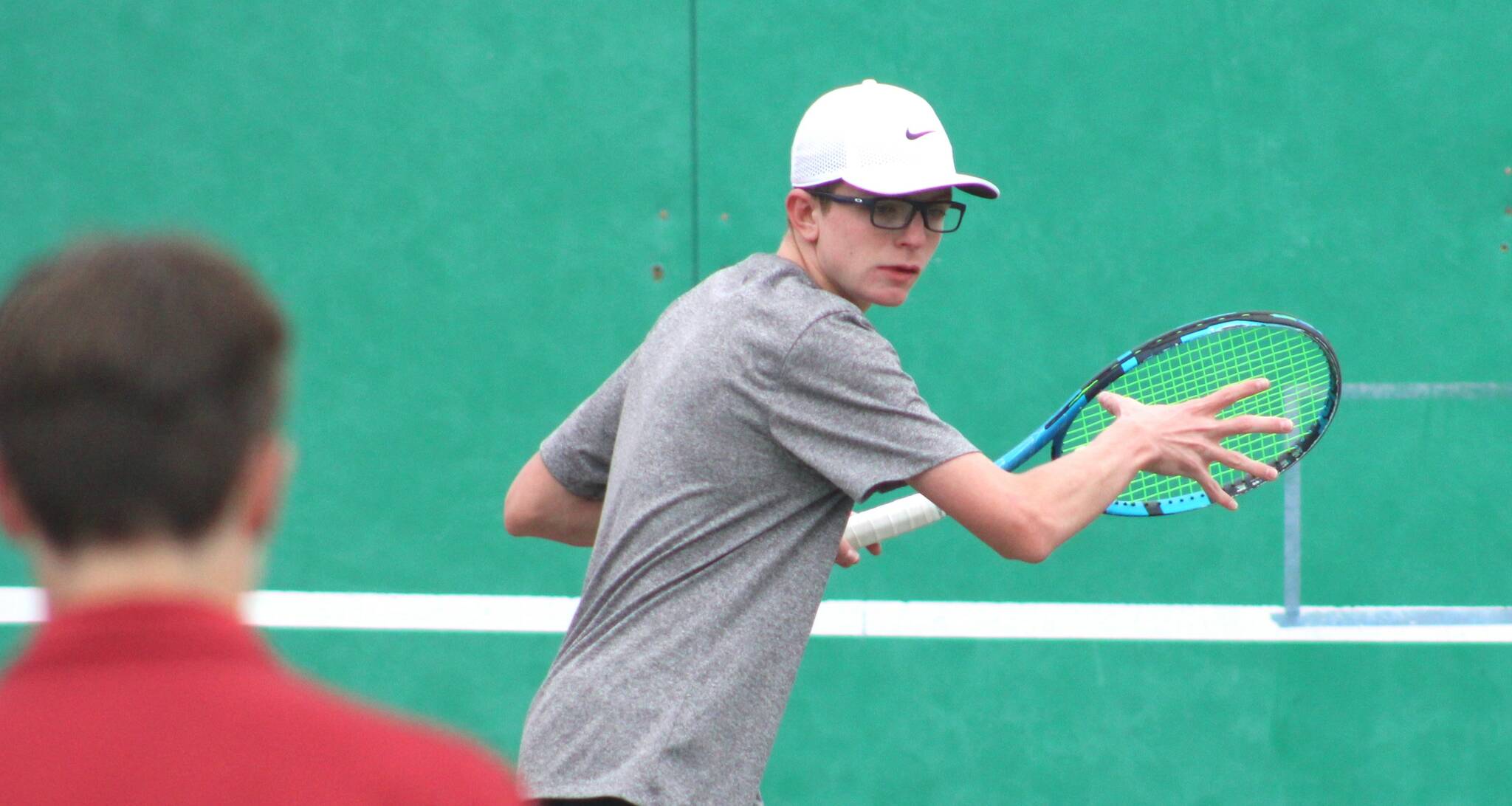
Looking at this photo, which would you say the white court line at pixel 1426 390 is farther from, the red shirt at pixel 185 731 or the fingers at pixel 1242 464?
the red shirt at pixel 185 731

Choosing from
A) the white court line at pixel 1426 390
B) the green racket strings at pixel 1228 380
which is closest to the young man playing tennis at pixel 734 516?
the green racket strings at pixel 1228 380

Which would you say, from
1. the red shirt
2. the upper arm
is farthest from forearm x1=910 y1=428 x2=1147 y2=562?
the red shirt

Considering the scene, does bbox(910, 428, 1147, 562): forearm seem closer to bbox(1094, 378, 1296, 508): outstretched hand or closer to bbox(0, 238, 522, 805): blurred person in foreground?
bbox(1094, 378, 1296, 508): outstretched hand

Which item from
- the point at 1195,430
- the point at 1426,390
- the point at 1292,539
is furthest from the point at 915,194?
the point at 1426,390

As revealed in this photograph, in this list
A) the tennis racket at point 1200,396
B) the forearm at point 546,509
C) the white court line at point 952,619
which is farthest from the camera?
the white court line at point 952,619

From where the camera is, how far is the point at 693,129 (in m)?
4.09

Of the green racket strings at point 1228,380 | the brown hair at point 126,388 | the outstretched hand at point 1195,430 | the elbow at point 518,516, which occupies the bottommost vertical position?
the green racket strings at point 1228,380

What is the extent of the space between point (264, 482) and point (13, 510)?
128 mm

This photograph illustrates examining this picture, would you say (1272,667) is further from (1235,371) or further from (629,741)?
(629,741)

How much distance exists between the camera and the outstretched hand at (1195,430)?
7.30ft

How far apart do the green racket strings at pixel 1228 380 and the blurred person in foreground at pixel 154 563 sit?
2553 mm

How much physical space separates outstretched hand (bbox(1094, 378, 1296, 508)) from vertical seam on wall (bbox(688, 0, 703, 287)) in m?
1.95

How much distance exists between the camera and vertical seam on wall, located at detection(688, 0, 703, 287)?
4.07m

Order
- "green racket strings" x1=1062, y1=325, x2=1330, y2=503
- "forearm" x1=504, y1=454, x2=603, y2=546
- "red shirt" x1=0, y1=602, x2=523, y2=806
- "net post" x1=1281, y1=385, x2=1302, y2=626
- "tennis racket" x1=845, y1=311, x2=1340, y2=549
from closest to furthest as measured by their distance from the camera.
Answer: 1. "red shirt" x1=0, y1=602, x2=523, y2=806
2. "forearm" x1=504, y1=454, x2=603, y2=546
3. "tennis racket" x1=845, y1=311, x2=1340, y2=549
4. "green racket strings" x1=1062, y1=325, x2=1330, y2=503
5. "net post" x1=1281, y1=385, x2=1302, y2=626
